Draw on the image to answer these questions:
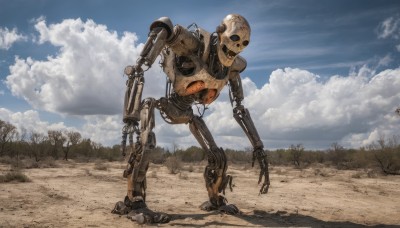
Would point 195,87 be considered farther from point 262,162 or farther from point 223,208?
point 223,208

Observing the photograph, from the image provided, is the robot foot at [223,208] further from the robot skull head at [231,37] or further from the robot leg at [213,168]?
the robot skull head at [231,37]

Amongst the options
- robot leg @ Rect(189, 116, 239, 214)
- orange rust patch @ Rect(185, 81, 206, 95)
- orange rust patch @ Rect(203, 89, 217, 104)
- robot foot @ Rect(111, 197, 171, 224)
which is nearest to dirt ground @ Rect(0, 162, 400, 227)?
robot foot @ Rect(111, 197, 171, 224)

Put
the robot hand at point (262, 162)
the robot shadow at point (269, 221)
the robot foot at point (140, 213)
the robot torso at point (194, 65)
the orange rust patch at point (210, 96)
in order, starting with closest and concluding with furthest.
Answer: the robot foot at point (140, 213) → the robot shadow at point (269, 221) → the robot torso at point (194, 65) → the orange rust patch at point (210, 96) → the robot hand at point (262, 162)

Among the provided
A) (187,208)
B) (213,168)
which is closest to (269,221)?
(213,168)

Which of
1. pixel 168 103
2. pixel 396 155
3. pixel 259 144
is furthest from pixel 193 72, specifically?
pixel 396 155

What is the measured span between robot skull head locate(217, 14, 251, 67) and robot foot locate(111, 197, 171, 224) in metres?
2.64

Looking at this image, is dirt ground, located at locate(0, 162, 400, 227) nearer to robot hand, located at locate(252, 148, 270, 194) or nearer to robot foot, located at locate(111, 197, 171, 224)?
robot foot, located at locate(111, 197, 171, 224)

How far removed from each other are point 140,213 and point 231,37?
307 centimetres

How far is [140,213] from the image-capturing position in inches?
200

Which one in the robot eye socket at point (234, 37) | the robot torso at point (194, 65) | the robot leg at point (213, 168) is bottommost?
the robot leg at point (213, 168)

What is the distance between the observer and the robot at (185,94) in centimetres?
510

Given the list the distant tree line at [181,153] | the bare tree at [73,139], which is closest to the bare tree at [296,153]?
the distant tree line at [181,153]

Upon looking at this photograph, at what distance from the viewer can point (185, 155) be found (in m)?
38.3

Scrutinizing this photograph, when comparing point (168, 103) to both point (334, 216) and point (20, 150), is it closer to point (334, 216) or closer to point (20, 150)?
point (334, 216)
